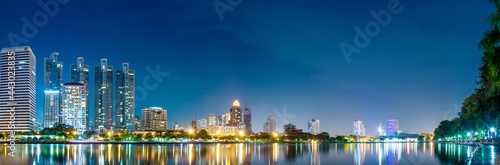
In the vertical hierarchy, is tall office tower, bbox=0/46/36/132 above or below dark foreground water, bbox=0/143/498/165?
above

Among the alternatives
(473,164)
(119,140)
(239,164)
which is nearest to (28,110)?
(119,140)

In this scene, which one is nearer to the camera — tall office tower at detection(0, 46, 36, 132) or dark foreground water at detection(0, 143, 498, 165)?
dark foreground water at detection(0, 143, 498, 165)

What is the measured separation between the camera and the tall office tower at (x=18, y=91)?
182 metres

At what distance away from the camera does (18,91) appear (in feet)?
600

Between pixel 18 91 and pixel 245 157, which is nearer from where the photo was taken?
pixel 245 157

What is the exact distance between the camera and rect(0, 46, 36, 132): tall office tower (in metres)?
182

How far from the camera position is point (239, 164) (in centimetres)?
4047

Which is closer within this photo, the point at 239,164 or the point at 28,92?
the point at 239,164

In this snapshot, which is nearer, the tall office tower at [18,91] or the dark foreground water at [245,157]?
the dark foreground water at [245,157]

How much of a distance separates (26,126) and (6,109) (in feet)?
37.8

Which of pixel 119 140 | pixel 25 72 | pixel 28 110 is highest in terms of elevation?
pixel 25 72

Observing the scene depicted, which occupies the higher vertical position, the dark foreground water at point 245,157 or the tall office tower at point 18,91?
the tall office tower at point 18,91

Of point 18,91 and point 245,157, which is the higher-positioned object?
point 18,91

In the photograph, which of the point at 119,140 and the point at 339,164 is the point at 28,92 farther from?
the point at 339,164
